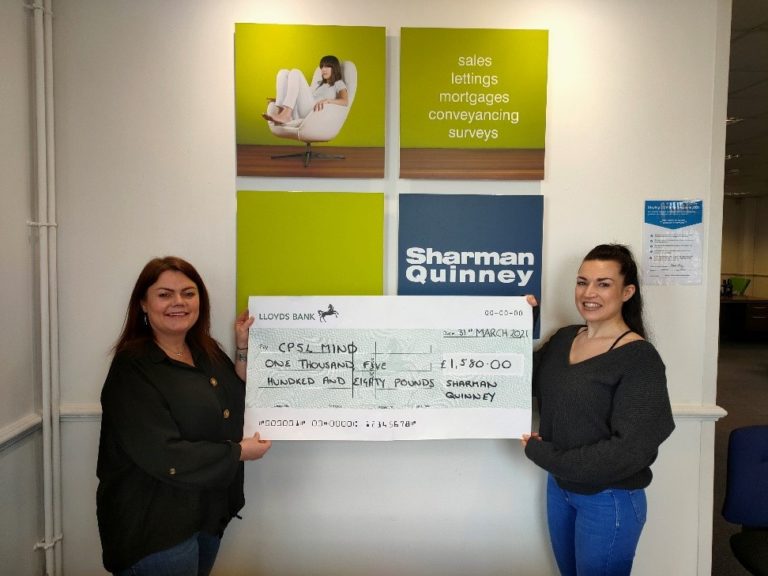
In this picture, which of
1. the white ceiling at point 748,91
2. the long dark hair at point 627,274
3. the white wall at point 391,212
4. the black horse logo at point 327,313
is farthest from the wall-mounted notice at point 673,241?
the white ceiling at point 748,91

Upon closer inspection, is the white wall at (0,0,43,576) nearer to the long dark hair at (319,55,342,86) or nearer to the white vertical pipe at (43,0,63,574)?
the white vertical pipe at (43,0,63,574)

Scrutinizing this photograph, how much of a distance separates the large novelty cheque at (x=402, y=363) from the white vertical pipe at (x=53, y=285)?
0.81 metres

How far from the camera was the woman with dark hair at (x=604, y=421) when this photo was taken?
156 centimetres

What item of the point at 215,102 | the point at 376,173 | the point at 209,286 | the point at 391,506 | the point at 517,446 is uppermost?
the point at 215,102

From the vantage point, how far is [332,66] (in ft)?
6.57

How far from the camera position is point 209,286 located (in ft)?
6.75

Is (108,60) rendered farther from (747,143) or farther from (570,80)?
(747,143)

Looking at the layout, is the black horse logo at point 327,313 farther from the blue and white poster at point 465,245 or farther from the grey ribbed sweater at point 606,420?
the grey ribbed sweater at point 606,420

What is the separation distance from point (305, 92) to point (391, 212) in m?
0.59

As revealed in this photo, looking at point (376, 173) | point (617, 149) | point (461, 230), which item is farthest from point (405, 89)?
point (617, 149)

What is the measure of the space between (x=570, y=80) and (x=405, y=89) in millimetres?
687

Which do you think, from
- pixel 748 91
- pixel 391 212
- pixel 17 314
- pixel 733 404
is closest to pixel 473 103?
pixel 391 212

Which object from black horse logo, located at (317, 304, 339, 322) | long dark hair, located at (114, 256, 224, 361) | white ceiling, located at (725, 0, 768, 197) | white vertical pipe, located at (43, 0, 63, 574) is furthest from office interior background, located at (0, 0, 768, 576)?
white ceiling, located at (725, 0, 768, 197)

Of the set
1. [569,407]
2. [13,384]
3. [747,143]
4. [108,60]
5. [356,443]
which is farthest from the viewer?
[747,143]
